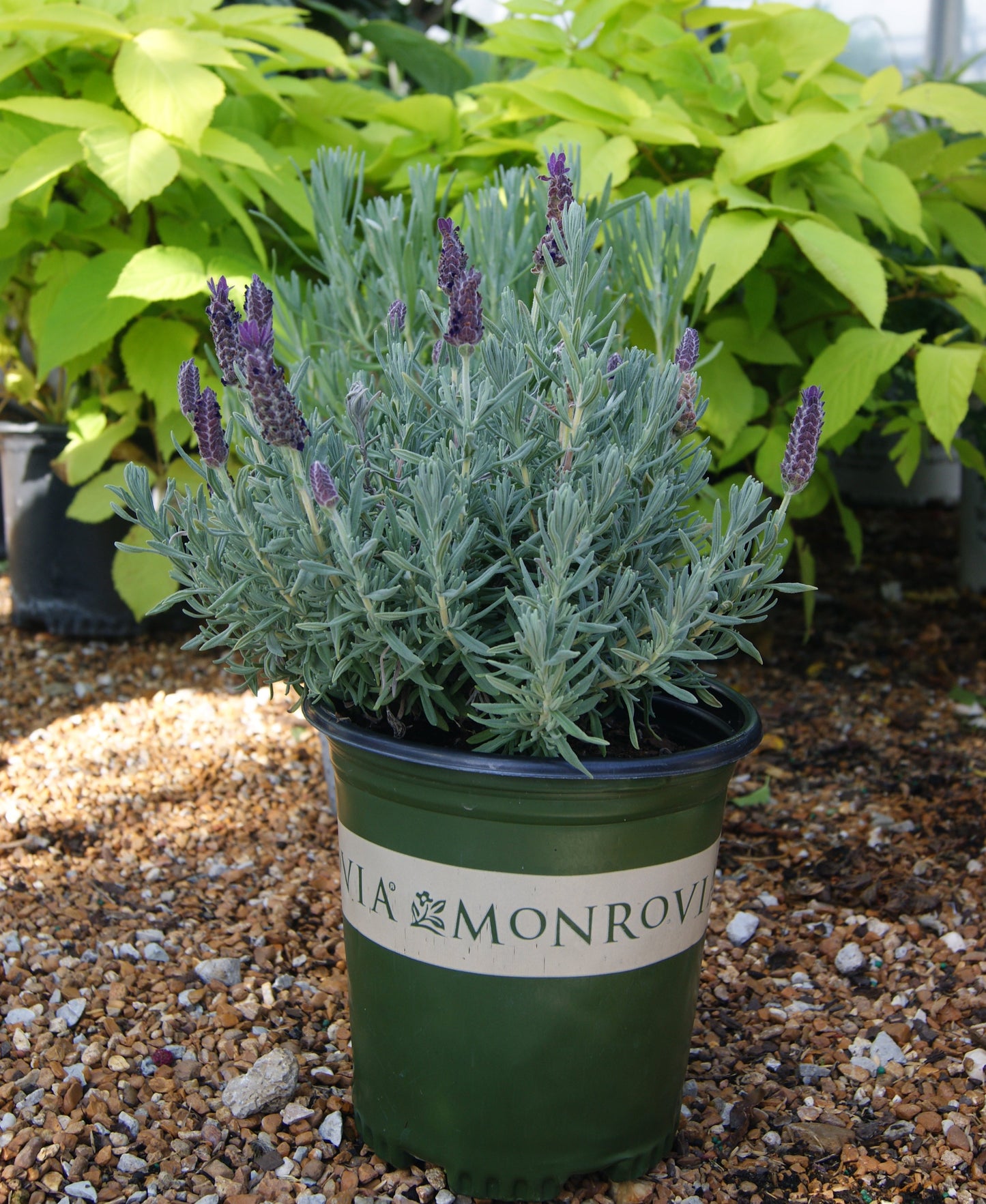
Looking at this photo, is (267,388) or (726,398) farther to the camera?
(726,398)

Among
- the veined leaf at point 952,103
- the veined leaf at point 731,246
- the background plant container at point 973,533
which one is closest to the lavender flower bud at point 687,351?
the veined leaf at point 731,246

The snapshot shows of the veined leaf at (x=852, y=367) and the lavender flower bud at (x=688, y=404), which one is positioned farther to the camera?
the veined leaf at (x=852, y=367)

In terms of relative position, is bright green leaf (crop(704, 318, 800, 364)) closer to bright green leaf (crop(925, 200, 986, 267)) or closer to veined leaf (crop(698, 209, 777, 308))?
veined leaf (crop(698, 209, 777, 308))

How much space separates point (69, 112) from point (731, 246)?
1.10m

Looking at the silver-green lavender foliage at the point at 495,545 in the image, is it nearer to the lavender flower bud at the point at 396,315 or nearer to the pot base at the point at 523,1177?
the lavender flower bud at the point at 396,315

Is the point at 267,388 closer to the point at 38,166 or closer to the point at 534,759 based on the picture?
the point at 534,759

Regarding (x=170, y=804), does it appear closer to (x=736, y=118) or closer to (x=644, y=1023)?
(x=644, y=1023)

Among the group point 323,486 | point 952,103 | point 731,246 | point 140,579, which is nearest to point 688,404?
point 323,486

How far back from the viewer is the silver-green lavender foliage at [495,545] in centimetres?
91

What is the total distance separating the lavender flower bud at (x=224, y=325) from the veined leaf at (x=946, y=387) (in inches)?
46.1

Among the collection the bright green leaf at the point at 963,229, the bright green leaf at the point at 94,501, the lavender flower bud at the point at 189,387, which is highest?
the bright green leaf at the point at 963,229

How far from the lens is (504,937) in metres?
1.00

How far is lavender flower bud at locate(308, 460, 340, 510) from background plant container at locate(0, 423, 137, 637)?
177 centimetres

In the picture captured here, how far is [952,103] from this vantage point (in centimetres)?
194
